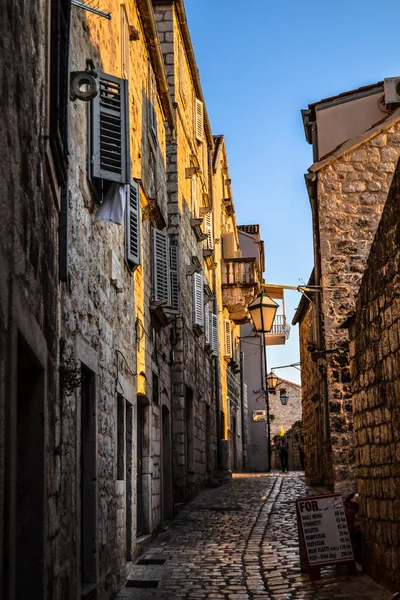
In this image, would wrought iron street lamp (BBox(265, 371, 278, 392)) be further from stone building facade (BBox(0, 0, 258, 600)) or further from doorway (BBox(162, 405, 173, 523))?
doorway (BBox(162, 405, 173, 523))

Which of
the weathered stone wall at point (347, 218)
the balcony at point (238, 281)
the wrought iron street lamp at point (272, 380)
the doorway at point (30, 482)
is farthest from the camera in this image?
the wrought iron street lamp at point (272, 380)

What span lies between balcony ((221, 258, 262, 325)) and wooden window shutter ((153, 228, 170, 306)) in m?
14.8

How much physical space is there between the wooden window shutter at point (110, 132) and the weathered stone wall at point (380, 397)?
254cm

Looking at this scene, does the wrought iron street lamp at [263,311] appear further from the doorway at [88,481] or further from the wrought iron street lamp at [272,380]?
the wrought iron street lamp at [272,380]

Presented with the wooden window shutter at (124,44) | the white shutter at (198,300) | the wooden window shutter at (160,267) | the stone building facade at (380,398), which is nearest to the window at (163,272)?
the wooden window shutter at (160,267)

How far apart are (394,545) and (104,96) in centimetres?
498

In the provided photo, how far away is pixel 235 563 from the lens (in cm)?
1022

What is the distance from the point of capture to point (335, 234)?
16859 mm

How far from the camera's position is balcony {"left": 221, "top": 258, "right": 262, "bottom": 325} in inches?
1130

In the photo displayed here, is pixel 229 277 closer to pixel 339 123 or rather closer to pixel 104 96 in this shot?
pixel 339 123

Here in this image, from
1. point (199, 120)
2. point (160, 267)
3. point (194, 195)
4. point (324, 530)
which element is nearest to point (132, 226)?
point (160, 267)

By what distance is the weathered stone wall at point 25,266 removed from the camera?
3697 mm

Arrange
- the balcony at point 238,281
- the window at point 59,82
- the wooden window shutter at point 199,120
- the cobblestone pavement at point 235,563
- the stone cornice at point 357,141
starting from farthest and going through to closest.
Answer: the balcony at point 238,281 < the wooden window shutter at point 199,120 < the stone cornice at point 357,141 < the cobblestone pavement at point 235,563 < the window at point 59,82

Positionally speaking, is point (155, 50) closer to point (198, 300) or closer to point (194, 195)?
point (198, 300)
